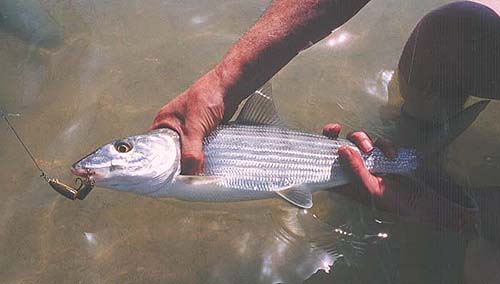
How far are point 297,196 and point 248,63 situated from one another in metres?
0.79

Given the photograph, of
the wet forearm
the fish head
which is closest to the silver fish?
the fish head

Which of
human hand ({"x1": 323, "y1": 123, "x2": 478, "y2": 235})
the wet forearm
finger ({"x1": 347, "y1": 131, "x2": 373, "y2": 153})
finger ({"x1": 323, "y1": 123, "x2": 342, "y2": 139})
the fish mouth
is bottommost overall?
human hand ({"x1": 323, "y1": 123, "x2": 478, "y2": 235})

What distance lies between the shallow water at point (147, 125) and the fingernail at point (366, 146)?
394 mm

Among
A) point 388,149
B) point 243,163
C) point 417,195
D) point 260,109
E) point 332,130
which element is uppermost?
point 260,109

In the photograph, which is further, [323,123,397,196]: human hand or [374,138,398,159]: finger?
[374,138,398,159]: finger

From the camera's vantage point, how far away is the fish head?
97.3 inches

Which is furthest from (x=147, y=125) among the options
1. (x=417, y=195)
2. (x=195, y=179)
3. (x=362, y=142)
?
(x=417, y=195)

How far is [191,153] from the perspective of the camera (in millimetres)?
2660

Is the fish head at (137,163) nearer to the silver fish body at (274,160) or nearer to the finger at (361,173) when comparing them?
the silver fish body at (274,160)

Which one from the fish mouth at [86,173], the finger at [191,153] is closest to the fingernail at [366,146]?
the finger at [191,153]

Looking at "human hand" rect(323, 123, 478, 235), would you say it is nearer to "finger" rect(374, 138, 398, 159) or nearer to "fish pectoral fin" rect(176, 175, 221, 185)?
"finger" rect(374, 138, 398, 159)

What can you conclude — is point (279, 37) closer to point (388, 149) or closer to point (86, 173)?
point (388, 149)

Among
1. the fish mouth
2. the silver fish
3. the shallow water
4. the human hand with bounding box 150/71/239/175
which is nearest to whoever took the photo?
the fish mouth

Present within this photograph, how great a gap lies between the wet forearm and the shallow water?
903mm
